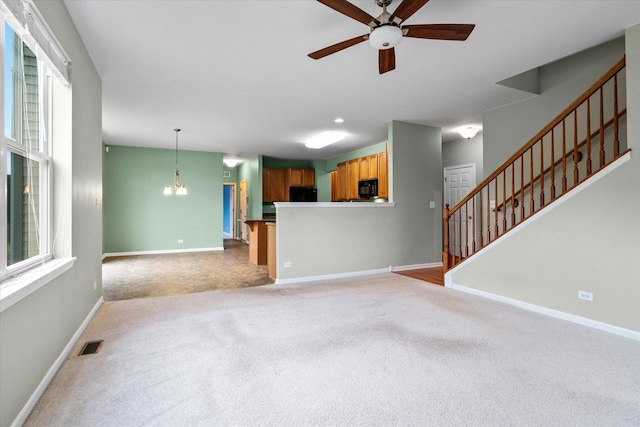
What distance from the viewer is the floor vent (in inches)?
98.2

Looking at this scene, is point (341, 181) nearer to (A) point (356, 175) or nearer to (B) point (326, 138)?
(A) point (356, 175)

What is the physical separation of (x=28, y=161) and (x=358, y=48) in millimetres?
2810

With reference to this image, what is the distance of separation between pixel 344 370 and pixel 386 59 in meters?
2.47

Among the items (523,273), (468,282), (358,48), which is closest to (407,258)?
(468,282)

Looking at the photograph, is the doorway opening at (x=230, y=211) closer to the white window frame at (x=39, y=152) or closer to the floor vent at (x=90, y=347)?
the floor vent at (x=90, y=347)

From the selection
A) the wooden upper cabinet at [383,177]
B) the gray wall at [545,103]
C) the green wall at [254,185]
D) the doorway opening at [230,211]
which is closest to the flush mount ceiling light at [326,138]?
the wooden upper cabinet at [383,177]

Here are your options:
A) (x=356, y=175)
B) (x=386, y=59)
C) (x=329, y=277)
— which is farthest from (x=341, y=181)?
(x=386, y=59)

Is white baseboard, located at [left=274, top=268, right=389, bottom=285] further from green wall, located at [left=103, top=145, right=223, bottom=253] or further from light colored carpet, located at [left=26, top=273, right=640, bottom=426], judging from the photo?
green wall, located at [left=103, top=145, right=223, bottom=253]

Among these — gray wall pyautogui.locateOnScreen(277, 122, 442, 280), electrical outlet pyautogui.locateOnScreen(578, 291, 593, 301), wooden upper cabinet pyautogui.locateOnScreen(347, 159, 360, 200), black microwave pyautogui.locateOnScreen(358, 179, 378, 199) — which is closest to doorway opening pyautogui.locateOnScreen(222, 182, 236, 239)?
wooden upper cabinet pyautogui.locateOnScreen(347, 159, 360, 200)

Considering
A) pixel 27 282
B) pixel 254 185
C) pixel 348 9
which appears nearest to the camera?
pixel 27 282

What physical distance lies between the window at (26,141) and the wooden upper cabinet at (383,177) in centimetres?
568

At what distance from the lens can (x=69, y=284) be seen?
2.58m

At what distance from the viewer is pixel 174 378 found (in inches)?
83.0

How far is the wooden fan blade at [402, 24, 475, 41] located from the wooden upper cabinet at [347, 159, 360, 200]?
559cm
